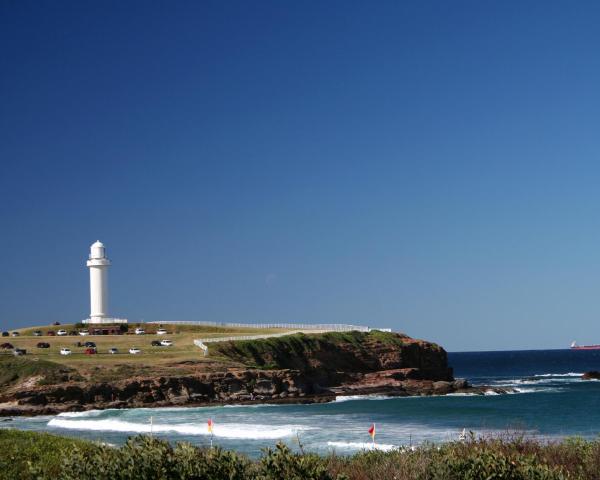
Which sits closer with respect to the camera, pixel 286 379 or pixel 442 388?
pixel 286 379

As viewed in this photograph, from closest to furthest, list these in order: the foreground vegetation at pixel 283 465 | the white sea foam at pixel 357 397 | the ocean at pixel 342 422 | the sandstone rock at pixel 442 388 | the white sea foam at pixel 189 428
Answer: the foreground vegetation at pixel 283 465
the ocean at pixel 342 422
the white sea foam at pixel 189 428
the white sea foam at pixel 357 397
the sandstone rock at pixel 442 388

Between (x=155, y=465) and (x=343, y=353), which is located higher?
(x=343, y=353)

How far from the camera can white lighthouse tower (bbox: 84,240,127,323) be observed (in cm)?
9031

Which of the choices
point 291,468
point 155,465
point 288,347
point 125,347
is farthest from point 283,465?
point 125,347

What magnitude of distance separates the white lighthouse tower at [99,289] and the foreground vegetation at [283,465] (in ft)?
248

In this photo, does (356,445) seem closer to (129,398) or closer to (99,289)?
(129,398)

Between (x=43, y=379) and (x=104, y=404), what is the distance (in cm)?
505

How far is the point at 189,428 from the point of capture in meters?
40.2

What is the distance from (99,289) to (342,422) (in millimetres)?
54849

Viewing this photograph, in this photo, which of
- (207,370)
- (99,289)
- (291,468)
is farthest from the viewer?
(99,289)

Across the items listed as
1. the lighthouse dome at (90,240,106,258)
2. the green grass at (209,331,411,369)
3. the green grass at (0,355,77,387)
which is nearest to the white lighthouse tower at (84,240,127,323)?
the lighthouse dome at (90,240,106,258)

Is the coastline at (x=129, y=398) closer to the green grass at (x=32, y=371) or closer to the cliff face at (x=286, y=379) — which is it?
the cliff face at (x=286, y=379)

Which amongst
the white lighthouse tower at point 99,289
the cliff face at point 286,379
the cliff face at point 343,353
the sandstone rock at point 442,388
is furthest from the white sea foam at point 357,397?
the white lighthouse tower at point 99,289

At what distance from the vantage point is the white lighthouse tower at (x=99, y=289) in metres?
90.3
